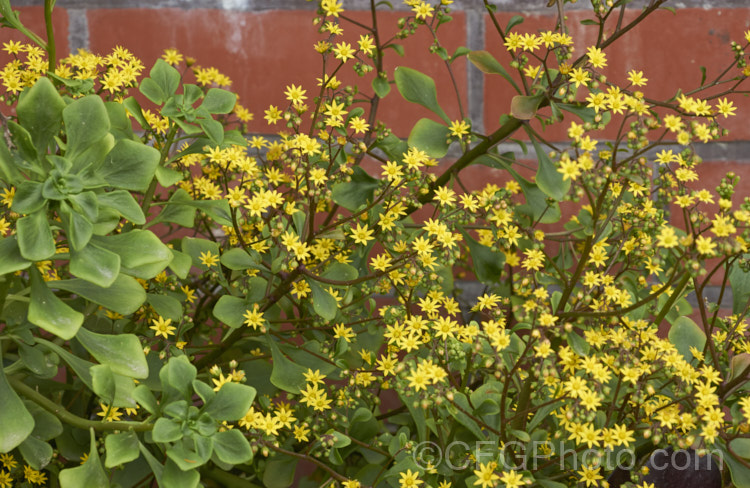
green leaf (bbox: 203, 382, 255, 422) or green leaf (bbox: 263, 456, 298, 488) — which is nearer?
green leaf (bbox: 203, 382, 255, 422)

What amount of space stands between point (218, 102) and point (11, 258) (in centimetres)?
27

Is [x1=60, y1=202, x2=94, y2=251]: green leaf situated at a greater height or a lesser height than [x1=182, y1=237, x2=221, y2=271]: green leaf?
greater

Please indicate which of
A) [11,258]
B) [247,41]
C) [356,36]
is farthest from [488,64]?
[11,258]

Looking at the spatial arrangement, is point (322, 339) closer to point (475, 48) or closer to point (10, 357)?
point (10, 357)

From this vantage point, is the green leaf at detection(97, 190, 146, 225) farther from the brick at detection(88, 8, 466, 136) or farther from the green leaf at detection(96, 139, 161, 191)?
the brick at detection(88, 8, 466, 136)

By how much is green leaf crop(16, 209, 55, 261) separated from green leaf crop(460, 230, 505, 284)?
0.49 meters

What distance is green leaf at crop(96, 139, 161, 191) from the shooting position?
0.65 metres

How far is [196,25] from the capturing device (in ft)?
3.67

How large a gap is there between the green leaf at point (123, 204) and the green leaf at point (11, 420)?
18cm

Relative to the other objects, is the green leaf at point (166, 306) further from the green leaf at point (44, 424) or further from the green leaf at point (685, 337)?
the green leaf at point (685, 337)

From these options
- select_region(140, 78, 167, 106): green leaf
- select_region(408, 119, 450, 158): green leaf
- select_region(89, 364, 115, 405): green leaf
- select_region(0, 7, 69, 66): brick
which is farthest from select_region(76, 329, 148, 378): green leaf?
select_region(0, 7, 69, 66): brick

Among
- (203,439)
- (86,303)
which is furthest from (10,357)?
(203,439)

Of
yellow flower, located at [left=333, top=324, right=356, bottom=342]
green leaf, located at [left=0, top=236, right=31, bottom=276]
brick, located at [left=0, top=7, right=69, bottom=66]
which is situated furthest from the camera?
brick, located at [left=0, top=7, right=69, bottom=66]

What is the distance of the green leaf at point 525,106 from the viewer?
2.48 ft
